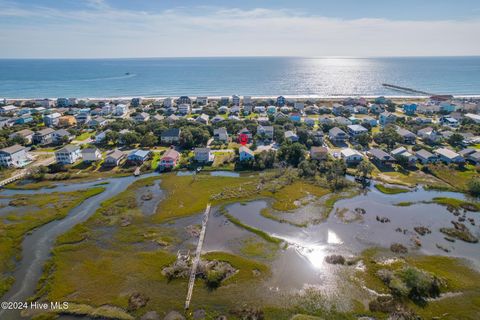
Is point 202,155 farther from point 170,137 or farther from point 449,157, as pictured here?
point 449,157

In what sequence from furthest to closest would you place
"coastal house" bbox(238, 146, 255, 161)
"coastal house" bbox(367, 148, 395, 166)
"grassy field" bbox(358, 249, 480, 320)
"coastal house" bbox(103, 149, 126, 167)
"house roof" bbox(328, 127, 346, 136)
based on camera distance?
"house roof" bbox(328, 127, 346, 136), "coastal house" bbox(238, 146, 255, 161), "coastal house" bbox(103, 149, 126, 167), "coastal house" bbox(367, 148, 395, 166), "grassy field" bbox(358, 249, 480, 320)

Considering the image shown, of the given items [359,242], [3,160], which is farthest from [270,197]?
[3,160]

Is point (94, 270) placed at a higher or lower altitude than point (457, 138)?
lower

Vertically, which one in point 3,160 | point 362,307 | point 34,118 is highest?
point 34,118

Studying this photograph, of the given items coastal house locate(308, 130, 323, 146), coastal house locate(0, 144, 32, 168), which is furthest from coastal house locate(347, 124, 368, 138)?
coastal house locate(0, 144, 32, 168)

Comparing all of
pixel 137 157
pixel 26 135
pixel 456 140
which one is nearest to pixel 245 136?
pixel 137 157

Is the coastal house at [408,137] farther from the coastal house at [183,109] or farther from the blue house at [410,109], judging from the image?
the coastal house at [183,109]

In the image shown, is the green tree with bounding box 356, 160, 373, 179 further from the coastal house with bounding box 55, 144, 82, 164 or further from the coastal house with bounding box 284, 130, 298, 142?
the coastal house with bounding box 55, 144, 82, 164

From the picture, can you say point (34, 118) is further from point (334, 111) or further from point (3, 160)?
point (334, 111)
